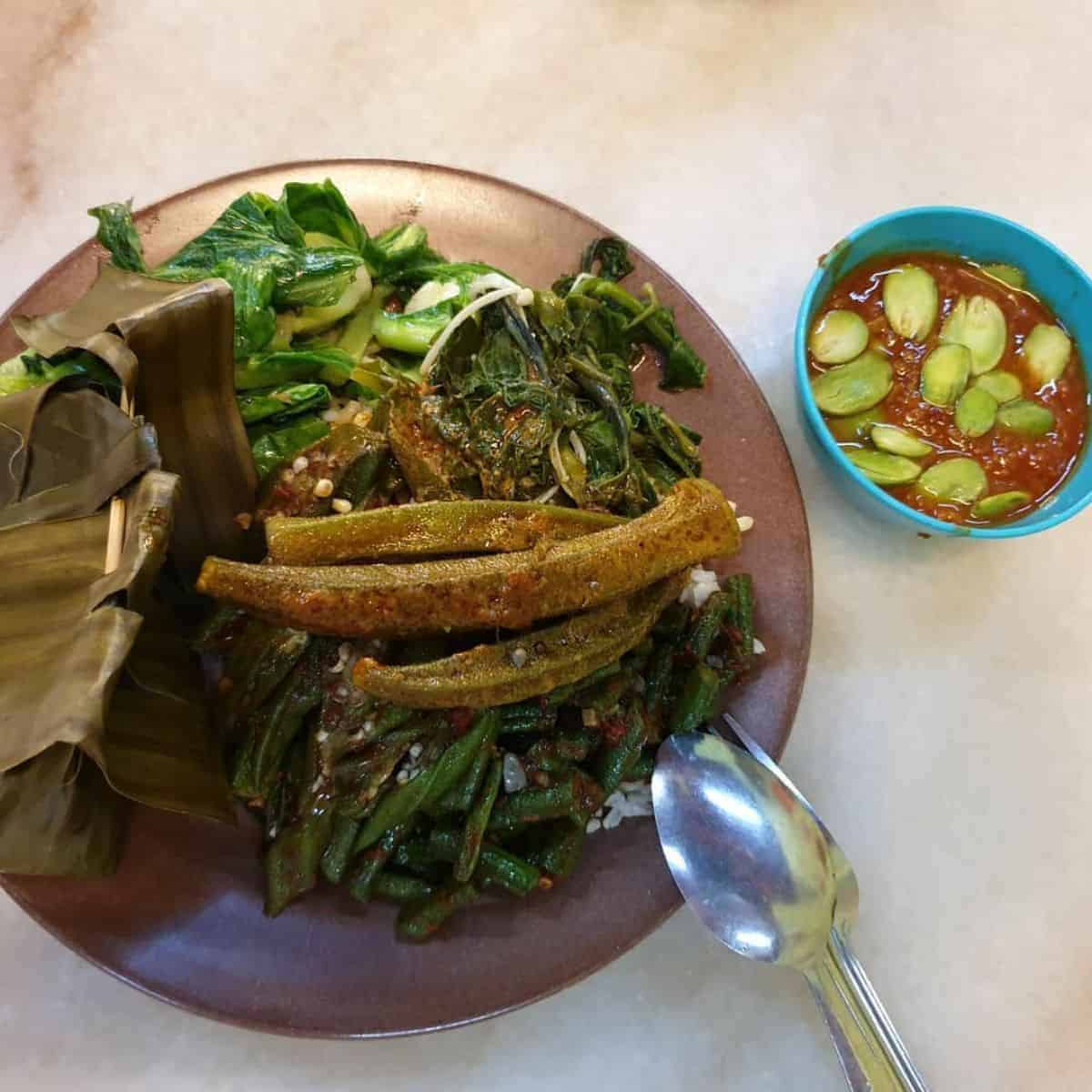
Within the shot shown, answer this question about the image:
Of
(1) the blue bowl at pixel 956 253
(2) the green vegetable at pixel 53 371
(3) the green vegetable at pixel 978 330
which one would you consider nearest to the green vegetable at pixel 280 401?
(2) the green vegetable at pixel 53 371

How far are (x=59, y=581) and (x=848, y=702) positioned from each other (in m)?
1.70

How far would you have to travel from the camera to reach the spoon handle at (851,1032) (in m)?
1.62

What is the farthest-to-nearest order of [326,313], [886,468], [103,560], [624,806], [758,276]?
[758,276]
[886,468]
[326,313]
[624,806]
[103,560]

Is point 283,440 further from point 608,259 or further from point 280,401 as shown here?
point 608,259

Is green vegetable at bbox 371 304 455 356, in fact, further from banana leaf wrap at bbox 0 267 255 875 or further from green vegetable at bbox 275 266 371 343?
banana leaf wrap at bbox 0 267 255 875

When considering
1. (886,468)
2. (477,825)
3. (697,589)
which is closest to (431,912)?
(477,825)

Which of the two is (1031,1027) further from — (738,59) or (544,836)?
(738,59)

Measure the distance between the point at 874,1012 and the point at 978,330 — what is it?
1.48 metres

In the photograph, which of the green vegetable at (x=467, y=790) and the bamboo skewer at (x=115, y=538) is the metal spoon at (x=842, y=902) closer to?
the green vegetable at (x=467, y=790)

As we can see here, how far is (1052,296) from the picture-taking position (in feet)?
6.82

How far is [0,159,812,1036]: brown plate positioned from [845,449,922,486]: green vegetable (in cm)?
19

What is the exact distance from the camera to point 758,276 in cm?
240

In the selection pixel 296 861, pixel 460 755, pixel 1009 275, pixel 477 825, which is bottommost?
pixel 296 861

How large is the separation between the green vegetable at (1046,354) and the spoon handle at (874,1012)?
133cm
